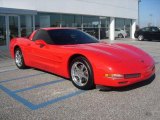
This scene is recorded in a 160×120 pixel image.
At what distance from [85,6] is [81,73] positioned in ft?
57.2

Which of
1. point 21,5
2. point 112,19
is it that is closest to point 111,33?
point 112,19

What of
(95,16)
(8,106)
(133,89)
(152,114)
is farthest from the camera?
(95,16)

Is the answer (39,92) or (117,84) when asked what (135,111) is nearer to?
(117,84)

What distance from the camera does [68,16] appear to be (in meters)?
21.0

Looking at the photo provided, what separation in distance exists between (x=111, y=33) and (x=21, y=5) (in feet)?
40.6

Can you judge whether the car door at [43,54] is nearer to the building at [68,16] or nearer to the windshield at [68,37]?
the windshield at [68,37]

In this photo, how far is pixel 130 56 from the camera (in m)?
5.03

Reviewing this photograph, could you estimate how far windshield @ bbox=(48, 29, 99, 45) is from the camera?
607cm

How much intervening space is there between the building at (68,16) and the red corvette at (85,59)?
28.9 feet

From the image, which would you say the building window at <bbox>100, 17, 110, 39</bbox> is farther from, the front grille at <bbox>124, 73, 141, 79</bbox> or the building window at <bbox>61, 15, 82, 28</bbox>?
the front grille at <bbox>124, 73, 141, 79</bbox>

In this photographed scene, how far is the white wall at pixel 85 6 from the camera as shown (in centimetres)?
1677

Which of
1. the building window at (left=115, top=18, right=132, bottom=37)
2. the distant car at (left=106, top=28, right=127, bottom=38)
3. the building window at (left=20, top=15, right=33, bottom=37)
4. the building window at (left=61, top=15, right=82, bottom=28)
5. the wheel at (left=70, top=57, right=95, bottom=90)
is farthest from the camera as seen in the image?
the distant car at (left=106, top=28, right=127, bottom=38)

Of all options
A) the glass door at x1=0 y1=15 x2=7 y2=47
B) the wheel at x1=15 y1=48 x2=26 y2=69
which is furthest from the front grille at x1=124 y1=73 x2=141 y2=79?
the glass door at x1=0 y1=15 x2=7 y2=47

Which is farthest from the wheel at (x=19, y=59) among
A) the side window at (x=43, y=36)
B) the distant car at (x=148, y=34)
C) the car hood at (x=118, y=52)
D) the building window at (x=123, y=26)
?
the building window at (x=123, y=26)
